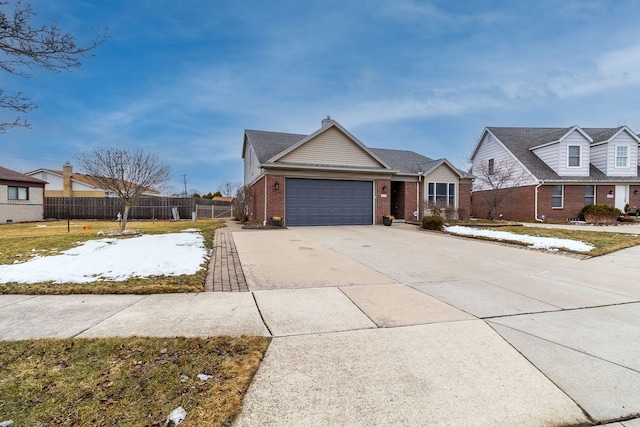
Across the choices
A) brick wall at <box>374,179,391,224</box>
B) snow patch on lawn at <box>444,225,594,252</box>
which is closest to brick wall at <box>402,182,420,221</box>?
brick wall at <box>374,179,391,224</box>

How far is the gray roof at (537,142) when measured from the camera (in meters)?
21.8

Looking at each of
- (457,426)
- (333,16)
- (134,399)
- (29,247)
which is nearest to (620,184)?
(333,16)

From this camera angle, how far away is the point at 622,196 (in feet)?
72.5

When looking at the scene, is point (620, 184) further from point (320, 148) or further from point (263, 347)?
point (263, 347)

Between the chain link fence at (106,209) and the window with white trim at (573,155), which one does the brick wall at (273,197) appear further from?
the window with white trim at (573,155)

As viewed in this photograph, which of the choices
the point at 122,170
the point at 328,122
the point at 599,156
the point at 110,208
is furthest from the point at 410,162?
the point at 110,208

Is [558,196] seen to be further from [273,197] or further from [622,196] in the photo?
[273,197]

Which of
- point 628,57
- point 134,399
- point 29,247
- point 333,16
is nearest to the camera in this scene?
point 134,399

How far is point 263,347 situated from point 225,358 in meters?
0.39

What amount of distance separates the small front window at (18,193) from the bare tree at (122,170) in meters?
13.7

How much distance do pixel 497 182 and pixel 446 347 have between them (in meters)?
24.8

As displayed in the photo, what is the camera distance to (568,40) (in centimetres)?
1489

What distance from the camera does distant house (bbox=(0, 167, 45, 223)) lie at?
22.9m

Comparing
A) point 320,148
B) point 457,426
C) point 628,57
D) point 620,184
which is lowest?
point 457,426
